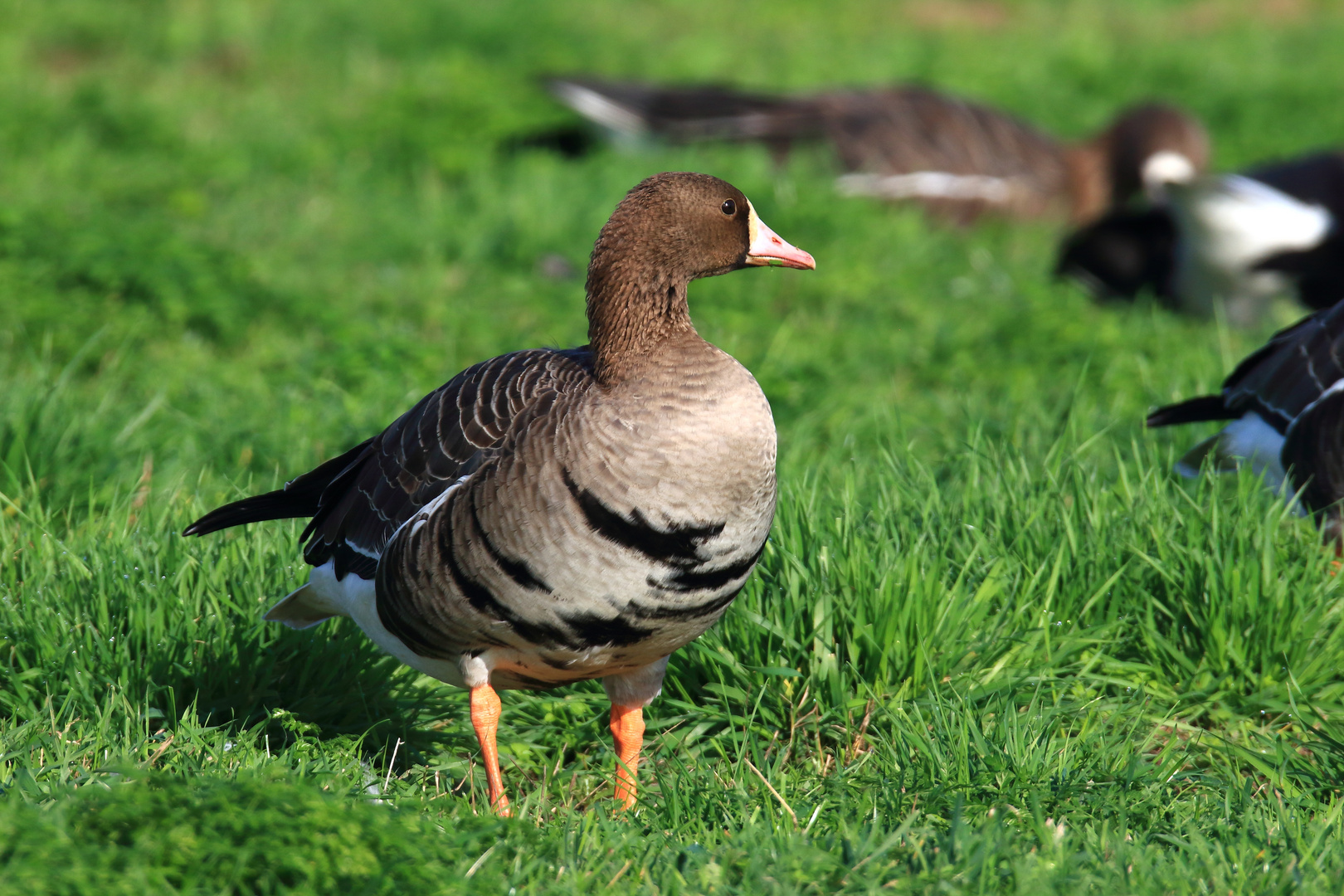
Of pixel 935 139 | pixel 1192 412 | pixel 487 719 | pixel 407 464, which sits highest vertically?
pixel 935 139

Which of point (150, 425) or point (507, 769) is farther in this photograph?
point (150, 425)

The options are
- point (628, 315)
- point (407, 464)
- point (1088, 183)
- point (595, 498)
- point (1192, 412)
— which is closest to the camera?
point (595, 498)

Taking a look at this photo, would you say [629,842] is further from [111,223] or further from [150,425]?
[111,223]

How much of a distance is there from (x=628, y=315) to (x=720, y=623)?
1.10 metres

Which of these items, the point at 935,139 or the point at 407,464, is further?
the point at 935,139

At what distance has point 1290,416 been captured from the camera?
16.0 ft

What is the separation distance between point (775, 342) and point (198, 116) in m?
5.56

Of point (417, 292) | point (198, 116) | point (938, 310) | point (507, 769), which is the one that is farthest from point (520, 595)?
point (198, 116)

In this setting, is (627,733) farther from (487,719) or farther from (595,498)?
(595,498)

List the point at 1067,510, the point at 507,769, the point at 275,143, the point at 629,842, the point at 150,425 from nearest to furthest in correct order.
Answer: the point at 629,842, the point at 507,769, the point at 1067,510, the point at 150,425, the point at 275,143

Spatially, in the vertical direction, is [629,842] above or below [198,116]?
below

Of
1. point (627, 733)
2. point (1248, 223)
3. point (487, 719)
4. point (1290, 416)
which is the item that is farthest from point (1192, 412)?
point (1248, 223)

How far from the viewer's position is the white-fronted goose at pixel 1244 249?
8141mm

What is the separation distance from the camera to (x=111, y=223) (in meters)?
6.80
